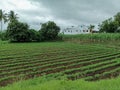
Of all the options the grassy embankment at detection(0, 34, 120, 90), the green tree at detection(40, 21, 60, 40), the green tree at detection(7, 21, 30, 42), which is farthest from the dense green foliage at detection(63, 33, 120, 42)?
the green tree at detection(7, 21, 30, 42)

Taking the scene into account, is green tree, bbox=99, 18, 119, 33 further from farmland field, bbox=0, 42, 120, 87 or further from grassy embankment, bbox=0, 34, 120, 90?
farmland field, bbox=0, 42, 120, 87

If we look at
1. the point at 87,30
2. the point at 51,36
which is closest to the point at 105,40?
the point at 51,36

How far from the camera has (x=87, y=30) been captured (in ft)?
273

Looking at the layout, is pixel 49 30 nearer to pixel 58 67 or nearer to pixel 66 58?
pixel 66 58

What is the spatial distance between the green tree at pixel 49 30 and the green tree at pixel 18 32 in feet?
17.8

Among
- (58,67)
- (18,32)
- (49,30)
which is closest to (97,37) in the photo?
(49,30)

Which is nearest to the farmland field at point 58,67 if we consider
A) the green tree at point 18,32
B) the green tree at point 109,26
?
the green tree at point 18,32

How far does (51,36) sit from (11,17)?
730 inches

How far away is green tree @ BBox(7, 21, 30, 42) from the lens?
56850 millimetres

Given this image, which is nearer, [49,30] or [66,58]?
[66,58]

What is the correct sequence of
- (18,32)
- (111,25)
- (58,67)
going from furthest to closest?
(111,25) < (18,32) < (58,67)

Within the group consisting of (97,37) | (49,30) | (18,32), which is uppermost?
(49,30)

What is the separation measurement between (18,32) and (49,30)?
29.0 ft

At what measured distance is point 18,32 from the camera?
57.2 metres
